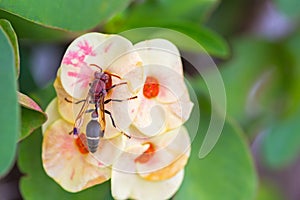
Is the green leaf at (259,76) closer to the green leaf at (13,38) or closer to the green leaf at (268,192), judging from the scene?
the green leaf at (268,192)

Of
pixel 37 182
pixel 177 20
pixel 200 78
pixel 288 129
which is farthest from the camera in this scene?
pixel 288 129

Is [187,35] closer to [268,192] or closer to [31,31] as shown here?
[31,31]

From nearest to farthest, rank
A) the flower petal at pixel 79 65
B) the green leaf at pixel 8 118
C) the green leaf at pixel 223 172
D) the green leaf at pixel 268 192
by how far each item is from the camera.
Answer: the green leaf at pixel 8 118, the flower petal at pixel 79 65, the green leaf at pixel 223 172, the green leaf at pixel 268 192

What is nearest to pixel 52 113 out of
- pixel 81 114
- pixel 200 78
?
pixel 81 114

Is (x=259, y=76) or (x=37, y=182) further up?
(x=37, y=182)

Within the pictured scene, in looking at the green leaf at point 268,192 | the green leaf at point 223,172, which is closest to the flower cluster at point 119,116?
the green leaf at point 223,172

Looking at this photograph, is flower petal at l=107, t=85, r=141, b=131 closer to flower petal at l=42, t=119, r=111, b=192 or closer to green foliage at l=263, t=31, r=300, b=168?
flower petal at l=42, t=119, r=111, b=192

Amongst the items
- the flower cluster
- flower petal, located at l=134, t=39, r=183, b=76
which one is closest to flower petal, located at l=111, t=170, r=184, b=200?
the flower cluster
